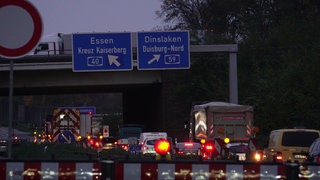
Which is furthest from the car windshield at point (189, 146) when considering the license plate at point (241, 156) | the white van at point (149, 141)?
the license plate at point (241, 156)

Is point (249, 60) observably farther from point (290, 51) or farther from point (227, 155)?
point (227, 155)

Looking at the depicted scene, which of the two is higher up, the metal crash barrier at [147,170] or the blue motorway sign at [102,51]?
the blue motorway sign at [102,51]

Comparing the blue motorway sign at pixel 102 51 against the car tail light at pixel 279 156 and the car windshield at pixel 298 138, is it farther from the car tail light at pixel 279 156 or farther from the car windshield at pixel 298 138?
the car tail light at pixel 279 156

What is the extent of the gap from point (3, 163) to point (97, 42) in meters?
31.7

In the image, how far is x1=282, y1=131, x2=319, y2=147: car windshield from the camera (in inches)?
1023

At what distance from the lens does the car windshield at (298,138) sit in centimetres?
2598

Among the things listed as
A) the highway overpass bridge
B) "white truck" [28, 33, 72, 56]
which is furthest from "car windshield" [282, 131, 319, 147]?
"white truck" [28, 33, 72, 56]

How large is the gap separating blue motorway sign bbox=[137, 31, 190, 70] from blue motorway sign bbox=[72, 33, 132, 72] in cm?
79

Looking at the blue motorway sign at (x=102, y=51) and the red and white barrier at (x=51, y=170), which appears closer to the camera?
the red and white barrier at (x=51, y=170)

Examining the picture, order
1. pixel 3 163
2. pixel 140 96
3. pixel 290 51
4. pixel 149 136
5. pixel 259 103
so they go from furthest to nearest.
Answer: pixel 140 96 < pixel 290 51 < pixel 259 103 < pixel 149 136 < pixel 3 163

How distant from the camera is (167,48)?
42.1 m

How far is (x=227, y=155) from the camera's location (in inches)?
1043

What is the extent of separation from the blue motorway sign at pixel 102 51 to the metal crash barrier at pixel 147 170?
31.4 meters

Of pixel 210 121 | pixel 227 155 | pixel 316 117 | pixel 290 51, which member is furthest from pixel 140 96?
pixel 227 155
